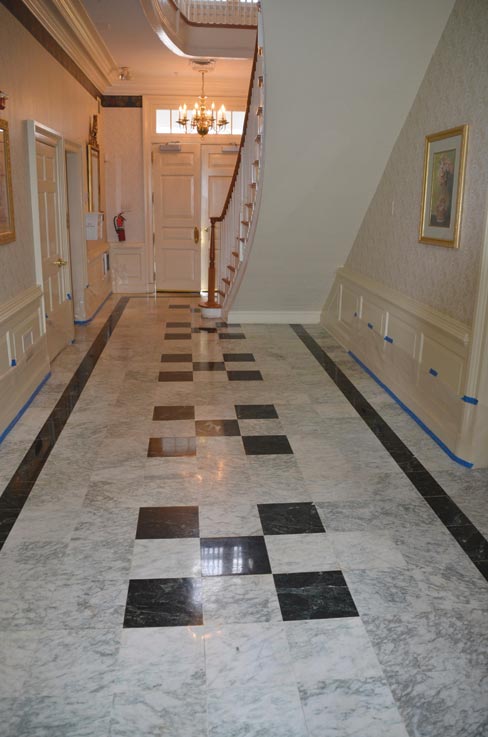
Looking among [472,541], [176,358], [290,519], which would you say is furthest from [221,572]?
[176,358]

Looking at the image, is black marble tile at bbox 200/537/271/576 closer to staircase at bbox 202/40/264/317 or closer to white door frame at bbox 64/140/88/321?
staircase at bbox 202/40/264/317

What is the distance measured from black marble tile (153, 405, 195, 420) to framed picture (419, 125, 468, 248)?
6.94 feet

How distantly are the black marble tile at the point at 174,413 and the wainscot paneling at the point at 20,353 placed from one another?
3.22 ft

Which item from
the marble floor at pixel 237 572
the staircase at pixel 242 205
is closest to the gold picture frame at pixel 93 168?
the staircase at pixel 242 205

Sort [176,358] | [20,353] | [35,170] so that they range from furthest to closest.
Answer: [176,358], [35,170], [20,353]

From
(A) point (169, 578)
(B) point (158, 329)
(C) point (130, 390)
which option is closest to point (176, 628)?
(A) point (169, 578)

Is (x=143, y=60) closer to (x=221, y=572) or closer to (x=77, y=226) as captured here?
(x=77, y=226)

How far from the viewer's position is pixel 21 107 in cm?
495

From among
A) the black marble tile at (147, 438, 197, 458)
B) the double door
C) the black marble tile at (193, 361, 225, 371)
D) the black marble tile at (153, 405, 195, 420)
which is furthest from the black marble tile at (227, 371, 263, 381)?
the double door

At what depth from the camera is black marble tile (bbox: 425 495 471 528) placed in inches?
126

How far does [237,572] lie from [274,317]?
5541mm

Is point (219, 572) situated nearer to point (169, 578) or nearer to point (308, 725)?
point (169, 578)

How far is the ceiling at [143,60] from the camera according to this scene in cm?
612

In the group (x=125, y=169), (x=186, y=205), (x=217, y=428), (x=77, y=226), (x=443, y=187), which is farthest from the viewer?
(x=186, y=205)
